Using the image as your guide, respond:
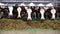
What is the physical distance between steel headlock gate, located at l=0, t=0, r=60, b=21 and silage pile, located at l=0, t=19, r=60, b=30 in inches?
2.0

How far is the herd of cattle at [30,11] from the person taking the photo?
211 cm

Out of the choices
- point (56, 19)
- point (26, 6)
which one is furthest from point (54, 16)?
point (26, 6)

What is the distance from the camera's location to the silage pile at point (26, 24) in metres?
2.07

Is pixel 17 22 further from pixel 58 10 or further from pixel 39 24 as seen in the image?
pixel 58 10

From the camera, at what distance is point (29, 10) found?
2.11 m

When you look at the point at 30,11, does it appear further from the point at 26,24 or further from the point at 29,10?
the point at 26,24

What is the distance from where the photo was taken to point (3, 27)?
6.81 ft

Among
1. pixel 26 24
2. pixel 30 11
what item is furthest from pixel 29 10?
pixel 26 24

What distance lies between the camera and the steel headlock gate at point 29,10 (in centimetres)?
212

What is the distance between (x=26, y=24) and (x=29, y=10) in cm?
18

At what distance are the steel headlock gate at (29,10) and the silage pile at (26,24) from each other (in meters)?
0.05

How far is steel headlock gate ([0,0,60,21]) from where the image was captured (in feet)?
6.94

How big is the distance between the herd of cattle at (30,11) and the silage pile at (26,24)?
0.21ft

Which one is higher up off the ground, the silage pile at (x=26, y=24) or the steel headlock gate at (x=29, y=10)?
the steel headlock gate at (x=29, y=10)
